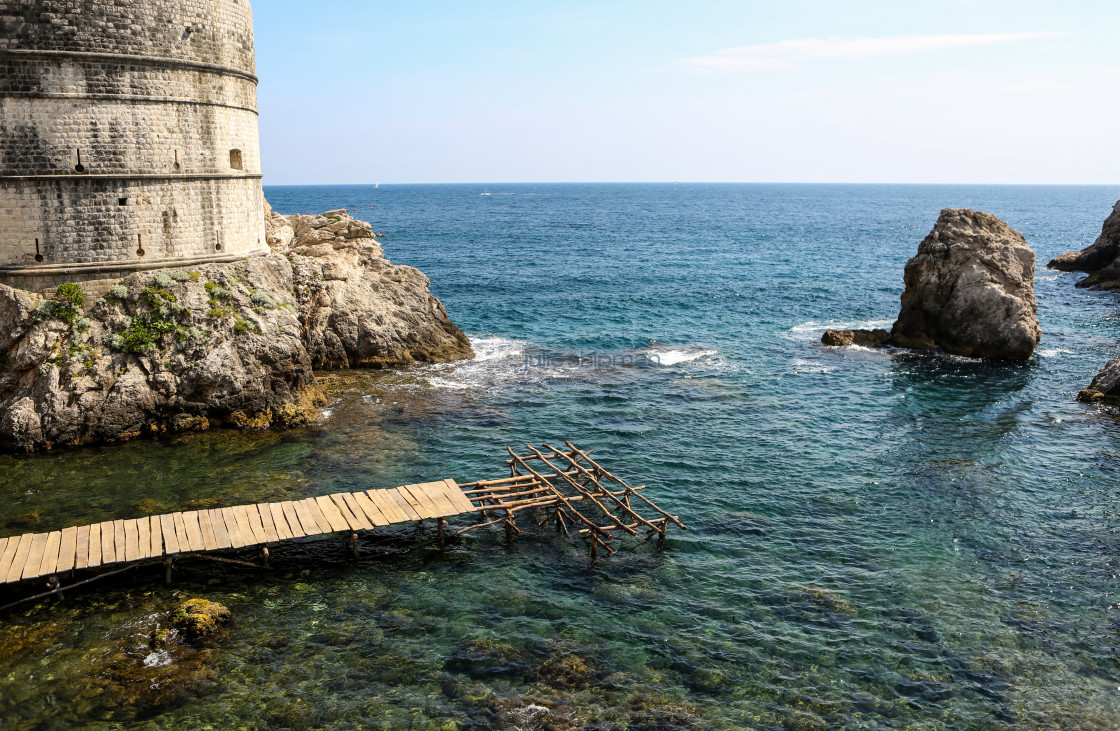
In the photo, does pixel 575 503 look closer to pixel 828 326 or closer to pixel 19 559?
pixel 19 559

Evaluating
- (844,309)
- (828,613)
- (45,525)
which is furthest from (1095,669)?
(844,309)

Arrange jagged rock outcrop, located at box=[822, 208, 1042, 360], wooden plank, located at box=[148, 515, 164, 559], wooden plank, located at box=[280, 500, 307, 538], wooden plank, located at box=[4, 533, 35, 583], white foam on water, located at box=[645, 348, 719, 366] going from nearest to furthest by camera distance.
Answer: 1. wooden plank, located at box=[4, 533, 35, 583]
2. wooden plank, located at box=[148, 515, 164, 559]
3. wooden plank, located at box=[280, 500, 307, 538]
4. jagged rock outcrop, located at box=[822, 208, 1042, 360]
5. white foam on water, located at box=[645, 348, 719, 366]

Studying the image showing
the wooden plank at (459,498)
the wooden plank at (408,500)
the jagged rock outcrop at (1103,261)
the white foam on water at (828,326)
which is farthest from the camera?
the jagged rock outcrop at (1103,261)

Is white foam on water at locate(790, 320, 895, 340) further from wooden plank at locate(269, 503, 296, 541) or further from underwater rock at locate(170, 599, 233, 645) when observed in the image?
underwater rock at locate(170, 599, 233, 645)

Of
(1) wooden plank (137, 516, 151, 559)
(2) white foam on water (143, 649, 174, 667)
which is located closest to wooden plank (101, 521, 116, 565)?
(1) wooden plank (137, 516, 151, 559)

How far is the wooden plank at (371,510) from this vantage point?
21.1m

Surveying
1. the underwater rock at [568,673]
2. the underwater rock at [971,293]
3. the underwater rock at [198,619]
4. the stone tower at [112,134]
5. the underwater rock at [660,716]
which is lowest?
the underwater rock at [660,716]

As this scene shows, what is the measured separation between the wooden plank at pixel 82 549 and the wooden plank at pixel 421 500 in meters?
7.86

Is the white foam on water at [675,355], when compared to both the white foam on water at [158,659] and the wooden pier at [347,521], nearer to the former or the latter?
the wooden pier at [347,521]

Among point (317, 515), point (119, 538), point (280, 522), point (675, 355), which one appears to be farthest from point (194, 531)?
point (675, 355)

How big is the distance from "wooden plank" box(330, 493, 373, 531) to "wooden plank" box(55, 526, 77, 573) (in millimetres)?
6258

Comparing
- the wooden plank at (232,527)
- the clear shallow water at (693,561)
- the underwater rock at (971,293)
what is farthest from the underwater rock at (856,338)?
the wooden plank at (232,527)

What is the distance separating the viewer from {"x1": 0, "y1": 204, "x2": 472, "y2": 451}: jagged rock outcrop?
27.5m

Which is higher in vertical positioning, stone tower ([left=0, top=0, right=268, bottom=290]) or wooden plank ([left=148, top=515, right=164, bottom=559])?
stone tower ([left=0, top=0, right=268, bottom=290])
